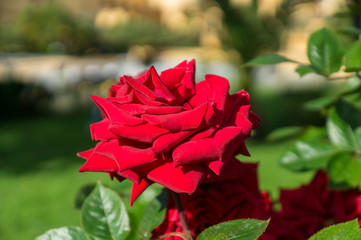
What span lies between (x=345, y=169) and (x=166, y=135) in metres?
0.36

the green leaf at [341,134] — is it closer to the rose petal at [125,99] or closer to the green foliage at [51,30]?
the rose petal at [125,99]

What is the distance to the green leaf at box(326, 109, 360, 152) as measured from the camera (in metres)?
0.71

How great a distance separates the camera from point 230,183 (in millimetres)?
588

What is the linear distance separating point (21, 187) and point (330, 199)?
4.19m

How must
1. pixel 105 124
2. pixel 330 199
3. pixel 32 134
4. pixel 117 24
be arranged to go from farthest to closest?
pixel 117 24
pixel 32 134
pixel 330 199
pixel 105 124

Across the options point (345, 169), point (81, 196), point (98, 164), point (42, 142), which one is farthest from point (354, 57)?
point (42, 142)

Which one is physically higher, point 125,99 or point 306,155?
point 125,99

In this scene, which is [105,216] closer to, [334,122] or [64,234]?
[64,234]

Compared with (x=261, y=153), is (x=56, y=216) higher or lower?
higher

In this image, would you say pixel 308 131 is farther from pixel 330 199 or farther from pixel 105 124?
pixel 105 124

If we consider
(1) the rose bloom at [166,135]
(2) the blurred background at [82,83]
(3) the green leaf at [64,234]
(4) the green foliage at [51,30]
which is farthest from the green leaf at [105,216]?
(4) the green foliage at [51,30]

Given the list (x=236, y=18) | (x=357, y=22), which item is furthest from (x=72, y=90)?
(x=357, y=22)

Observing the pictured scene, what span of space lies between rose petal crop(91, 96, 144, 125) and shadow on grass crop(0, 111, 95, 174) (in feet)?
16.0

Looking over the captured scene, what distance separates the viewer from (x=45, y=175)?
4855 mm
